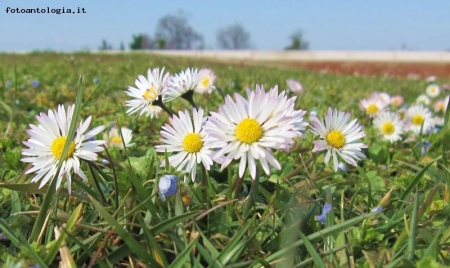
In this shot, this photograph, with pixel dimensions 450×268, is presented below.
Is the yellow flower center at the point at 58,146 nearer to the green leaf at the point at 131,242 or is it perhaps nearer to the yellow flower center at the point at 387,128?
the green leaf at the point at 131,242

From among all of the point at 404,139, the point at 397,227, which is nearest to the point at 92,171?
the point at 397,227

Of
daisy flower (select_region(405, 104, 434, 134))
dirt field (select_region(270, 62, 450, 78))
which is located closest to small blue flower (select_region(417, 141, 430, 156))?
daisy flower (select_region(405, 104, 434, 134))

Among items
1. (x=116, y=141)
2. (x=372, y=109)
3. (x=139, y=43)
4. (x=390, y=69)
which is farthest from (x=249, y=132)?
(x=139, y=43)

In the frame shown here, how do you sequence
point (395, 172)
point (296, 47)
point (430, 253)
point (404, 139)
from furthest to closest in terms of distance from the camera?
point (296, 47) → point (404, 139) → point (395, 172) → point (430, 253)

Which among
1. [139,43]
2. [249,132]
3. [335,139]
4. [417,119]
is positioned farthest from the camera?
[139,43]

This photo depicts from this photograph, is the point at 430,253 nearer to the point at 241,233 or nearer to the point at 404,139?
the point at 241,233

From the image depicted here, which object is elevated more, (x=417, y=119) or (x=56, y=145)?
(x=56, y=145)

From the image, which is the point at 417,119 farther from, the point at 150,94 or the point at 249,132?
the point at 249,132

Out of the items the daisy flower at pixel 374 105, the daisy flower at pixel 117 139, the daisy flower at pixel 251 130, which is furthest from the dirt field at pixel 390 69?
the daisy flower at pixel 251 130
